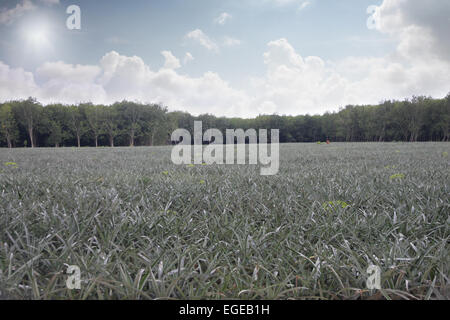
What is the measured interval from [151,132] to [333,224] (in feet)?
149

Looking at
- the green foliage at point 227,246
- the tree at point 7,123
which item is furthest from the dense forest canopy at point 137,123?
the green foliage at point 227,246

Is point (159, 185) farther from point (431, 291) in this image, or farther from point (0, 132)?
point (0, 132)

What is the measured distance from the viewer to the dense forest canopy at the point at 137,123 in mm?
35344

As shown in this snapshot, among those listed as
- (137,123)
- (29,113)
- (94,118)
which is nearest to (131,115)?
(137,123)

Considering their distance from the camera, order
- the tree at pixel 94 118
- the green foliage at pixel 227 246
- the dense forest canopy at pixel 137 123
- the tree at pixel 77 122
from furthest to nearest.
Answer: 1. the tree at pixel 94 118
2. the tree at pixel 77 122
3. the dense forest canopy at pixel 137 123
4. the green foliage at pixel 227 246

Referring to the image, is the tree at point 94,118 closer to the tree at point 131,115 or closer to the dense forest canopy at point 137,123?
the dense forest canopy at point 137,123

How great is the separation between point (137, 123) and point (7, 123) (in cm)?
1764

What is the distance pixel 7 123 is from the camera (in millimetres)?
32125

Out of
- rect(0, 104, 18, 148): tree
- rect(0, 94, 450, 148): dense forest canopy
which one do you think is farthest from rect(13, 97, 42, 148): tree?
rect(0, 104, 18, 148): tree

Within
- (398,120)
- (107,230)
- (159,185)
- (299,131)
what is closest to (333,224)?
(107,230)

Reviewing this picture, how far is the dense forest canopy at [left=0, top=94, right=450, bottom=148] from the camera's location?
35.3 meters

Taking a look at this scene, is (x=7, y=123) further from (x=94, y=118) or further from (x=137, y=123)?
(x=137, y=123)

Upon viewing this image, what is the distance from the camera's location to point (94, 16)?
9.73ft
